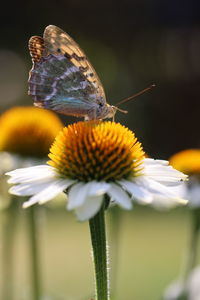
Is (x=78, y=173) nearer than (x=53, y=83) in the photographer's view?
Yes

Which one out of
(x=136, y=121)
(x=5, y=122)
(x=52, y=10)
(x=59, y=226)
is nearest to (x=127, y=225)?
(x=59, y=226)

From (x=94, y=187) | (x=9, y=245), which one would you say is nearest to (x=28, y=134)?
Answer: (x=9, y=245)

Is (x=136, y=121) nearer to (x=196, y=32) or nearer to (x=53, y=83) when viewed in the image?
(x=196, y=32)

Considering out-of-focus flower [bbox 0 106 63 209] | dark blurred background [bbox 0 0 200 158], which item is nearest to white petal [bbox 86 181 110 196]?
out-of-focus flower [bbox 0 106 63 209]

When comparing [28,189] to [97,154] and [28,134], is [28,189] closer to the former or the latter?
[97,154]

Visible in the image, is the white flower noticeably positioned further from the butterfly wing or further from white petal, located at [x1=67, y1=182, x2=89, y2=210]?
the butterfly wing

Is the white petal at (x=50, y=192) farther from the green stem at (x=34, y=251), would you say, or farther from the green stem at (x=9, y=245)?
the green stem at (x=9, y=245)

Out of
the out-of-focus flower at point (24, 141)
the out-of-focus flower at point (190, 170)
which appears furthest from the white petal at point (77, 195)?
the out-of-focus flower at point (190, 170)
